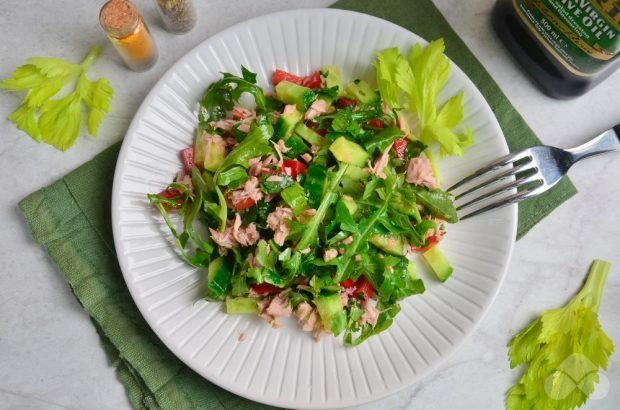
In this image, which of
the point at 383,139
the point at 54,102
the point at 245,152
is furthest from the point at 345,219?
the point at 54,102

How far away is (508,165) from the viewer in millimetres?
2248

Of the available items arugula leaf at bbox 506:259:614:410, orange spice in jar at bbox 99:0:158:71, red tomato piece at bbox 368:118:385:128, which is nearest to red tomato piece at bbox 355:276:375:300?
red tomato piece at bbox 368:118:385:128

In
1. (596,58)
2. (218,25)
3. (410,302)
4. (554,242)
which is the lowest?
(554,242)

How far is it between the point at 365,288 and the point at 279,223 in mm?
451

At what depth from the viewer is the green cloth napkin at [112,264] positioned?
2.29 metres

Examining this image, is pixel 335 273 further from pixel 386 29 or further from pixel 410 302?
pixel 386 29

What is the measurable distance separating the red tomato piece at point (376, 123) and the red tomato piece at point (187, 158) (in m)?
0.75

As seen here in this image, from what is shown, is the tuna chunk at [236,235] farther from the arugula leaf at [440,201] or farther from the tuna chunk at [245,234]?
the arugula leaf at [440,201]

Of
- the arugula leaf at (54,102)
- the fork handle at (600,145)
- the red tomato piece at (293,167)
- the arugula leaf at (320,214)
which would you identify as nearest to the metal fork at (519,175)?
the fork handle at (600,145)

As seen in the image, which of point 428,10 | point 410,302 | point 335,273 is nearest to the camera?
point 335,273

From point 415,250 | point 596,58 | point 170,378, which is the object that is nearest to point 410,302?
point 415,250

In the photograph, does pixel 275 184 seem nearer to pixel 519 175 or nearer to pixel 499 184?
pixel 499 184

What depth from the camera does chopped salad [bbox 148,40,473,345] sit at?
2.05m

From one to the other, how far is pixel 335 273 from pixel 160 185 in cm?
82
